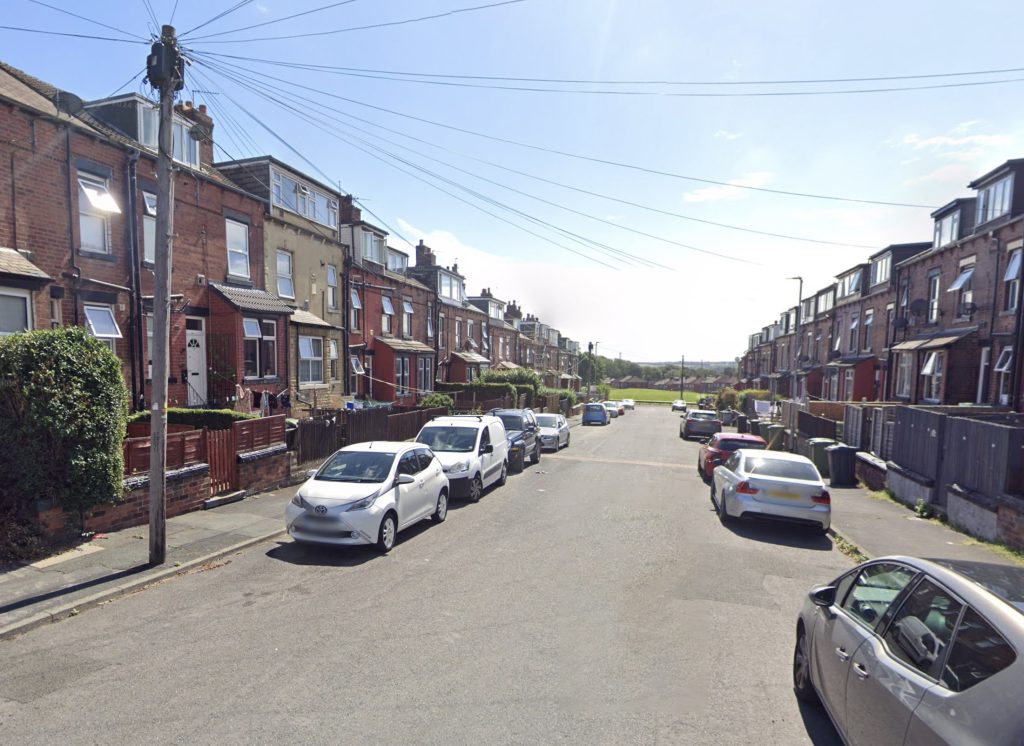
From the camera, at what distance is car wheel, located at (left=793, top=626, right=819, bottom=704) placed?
4477 millimetres

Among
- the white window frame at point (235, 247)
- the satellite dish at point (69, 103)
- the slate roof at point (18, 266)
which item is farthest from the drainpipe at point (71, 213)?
the white window frame at point (235, 247)

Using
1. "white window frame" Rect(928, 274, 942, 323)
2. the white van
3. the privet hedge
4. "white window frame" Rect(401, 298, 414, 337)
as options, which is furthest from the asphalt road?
"white window frame" Rect(401, 298, 414, 337)

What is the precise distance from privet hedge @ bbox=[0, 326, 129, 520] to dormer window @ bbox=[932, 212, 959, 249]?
26.0 meters

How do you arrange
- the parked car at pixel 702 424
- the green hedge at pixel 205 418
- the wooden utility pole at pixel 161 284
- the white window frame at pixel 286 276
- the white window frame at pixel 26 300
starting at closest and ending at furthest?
the wooden utility pole at pixel 161 284 → the white window frame at pixel 26 300 → the green hedge at pixel 205 418 → the white window frame at pixel 286 276 → the parked car at pixel 702 424

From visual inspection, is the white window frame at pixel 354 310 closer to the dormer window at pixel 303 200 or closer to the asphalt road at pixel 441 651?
the dormer window at pixel 303 200

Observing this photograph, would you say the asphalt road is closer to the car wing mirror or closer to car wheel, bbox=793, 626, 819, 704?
car wheel, bbox=793, 626, 819, 704

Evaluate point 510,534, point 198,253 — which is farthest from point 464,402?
point 510,534

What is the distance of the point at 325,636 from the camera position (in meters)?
5.65

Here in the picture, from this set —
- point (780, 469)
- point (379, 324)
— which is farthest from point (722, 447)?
point (379, 324)

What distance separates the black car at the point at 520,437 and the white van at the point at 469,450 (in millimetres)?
2033

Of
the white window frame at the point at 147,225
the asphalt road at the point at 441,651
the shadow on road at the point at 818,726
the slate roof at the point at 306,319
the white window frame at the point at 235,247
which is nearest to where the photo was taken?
the shadow on road at the point at 818,726

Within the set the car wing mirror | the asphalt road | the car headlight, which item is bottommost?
the asphalt road

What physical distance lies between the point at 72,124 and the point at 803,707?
1598cm

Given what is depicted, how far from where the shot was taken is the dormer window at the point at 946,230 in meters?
21.8
